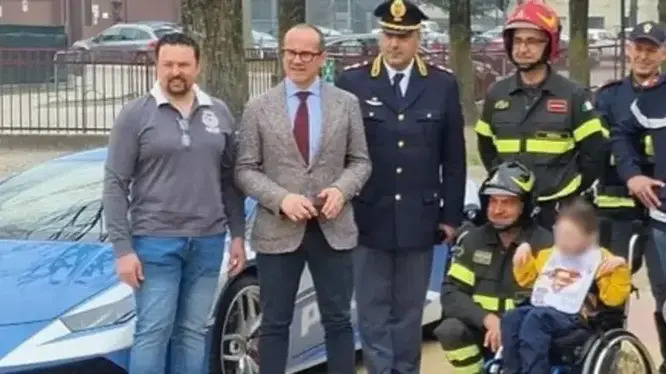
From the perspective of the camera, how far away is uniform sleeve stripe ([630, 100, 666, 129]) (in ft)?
21.5

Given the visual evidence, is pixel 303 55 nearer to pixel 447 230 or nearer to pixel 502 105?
pixel 502 105

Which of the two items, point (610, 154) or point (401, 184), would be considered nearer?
point (401, 184)

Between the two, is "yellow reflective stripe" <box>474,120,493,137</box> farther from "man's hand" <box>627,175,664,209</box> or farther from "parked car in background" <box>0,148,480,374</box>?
"man's hand" <box>627,175,664,209</box>

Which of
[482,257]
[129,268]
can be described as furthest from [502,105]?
[129,268]

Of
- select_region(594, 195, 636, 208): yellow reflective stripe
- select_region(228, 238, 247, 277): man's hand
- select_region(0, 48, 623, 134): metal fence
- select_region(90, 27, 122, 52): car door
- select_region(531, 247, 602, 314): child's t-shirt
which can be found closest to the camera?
select_region(531, 247, 602, 314): child's t-shirt

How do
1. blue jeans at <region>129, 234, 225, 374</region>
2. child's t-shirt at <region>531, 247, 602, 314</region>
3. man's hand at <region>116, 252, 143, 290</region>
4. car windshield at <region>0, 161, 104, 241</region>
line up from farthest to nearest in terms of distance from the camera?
car windshield at <region>0, 161, 104, 241</region> → blue jeans at <region>129, 234, 225, 374</region> → man's hand at <region>116, 252, 143, 290</region> → child's t-shirt at <region>531, 247, 602, 314</region>

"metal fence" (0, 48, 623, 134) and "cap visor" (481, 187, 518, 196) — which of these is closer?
"cap visor" (481, 187, 518, 196)

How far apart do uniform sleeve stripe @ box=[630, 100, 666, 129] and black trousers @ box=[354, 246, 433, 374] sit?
4.16 feet

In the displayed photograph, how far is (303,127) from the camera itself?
5.93 m

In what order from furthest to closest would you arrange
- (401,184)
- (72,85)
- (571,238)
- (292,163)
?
1. (72,85)
2. (401,184)
3. (292,163)
4. (571,238)

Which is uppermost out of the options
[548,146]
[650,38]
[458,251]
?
[650,38]

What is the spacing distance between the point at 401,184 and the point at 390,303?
0.57 metres

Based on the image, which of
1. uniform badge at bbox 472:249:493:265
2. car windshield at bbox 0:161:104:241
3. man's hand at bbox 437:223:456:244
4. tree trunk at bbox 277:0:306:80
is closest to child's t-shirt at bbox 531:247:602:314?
uniform badge at bbox 472:249:493:265

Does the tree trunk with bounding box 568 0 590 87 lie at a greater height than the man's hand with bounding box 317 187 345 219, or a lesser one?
greater
